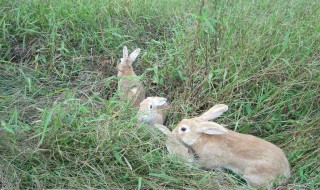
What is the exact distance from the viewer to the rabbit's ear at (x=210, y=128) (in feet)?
11.8

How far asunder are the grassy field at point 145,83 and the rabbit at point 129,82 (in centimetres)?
11

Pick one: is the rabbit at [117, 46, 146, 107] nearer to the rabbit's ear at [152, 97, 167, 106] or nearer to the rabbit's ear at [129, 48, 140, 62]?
the rabbit's ear at [129, 48, 140, 62]

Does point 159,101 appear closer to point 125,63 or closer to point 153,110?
point 153,110

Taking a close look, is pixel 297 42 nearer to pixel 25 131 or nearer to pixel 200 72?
pixel 200 72

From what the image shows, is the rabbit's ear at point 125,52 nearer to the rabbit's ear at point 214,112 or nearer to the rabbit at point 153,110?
the rabbit at point 153,110

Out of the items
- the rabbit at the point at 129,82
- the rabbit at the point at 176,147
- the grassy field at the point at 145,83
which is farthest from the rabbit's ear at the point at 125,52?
the rabbit at the point at 176,147

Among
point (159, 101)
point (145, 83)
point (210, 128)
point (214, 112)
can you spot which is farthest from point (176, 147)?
point (145, 83)

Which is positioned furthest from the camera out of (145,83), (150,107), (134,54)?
(134,54)

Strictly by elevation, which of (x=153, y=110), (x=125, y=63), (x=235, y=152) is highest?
(x=125, y=63)

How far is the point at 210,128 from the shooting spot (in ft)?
12.0

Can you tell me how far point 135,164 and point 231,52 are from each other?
1496 millimetres

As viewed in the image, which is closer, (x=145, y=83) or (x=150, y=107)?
(x=150, y=107)

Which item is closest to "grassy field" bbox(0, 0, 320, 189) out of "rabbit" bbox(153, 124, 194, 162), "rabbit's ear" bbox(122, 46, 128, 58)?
"rabbit" bbox(153, 124, 194, 162)

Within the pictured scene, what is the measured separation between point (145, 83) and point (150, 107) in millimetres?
562
